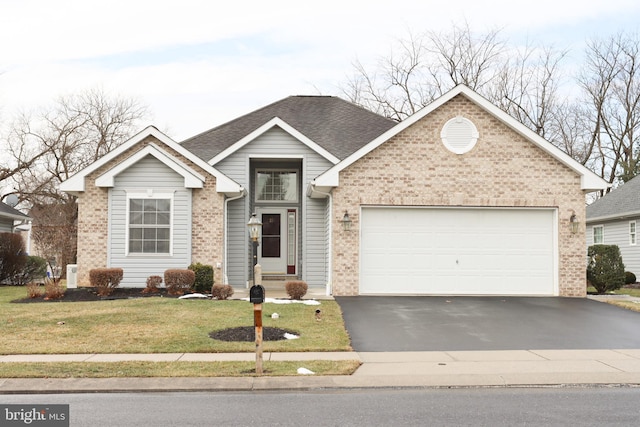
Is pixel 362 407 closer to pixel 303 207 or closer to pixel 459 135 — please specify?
pixel 459 135

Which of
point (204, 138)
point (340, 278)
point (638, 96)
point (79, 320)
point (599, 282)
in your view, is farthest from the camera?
point (638, 96)

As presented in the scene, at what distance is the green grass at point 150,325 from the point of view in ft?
34.7

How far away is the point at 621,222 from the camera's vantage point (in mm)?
28938

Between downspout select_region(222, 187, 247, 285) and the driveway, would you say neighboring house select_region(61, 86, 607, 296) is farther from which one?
the driveway

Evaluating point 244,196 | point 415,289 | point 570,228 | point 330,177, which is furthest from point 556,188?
point 244,196

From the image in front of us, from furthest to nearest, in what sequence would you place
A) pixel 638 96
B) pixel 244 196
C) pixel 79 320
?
pixel 638 96
pixel 244 196
pixel 79 320

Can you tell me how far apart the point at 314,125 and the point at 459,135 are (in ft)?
22.3

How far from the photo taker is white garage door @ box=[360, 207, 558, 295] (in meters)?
17.8

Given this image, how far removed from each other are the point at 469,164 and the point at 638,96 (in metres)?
30.3

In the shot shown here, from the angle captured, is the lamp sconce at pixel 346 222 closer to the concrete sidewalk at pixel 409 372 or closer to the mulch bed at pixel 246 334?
the mulch bed at pixel 246 334

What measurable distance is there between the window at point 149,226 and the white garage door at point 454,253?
5.82 metres

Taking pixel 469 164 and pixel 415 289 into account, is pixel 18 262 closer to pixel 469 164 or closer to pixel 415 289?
pixel 415 289

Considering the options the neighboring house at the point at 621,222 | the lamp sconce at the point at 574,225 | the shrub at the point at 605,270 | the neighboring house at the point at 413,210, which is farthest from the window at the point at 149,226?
the neighboring house at the point at 621,222

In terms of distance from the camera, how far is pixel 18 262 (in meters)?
23.7
